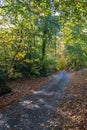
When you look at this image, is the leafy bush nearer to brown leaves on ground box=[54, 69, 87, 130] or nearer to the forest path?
the forest path

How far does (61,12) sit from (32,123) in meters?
5.26

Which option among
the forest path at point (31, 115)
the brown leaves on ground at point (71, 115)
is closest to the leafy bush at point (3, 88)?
the forest path at point (31, 115)

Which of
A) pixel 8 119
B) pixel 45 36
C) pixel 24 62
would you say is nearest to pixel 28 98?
pixel 8 119

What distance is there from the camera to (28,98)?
15.9 metres

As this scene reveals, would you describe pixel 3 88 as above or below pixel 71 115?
below

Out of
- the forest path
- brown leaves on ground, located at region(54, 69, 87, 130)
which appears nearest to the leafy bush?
the forest path

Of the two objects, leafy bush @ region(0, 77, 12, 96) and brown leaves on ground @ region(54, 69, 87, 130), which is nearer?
brown leaves on ground @ region(54, 69, 87, 130)

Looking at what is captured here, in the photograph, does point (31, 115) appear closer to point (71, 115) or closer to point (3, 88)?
point (71, 115)

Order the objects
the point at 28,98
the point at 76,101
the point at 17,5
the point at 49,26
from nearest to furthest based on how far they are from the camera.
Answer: the point at 17,5
the point at 76,101
the point at 28,98
the point at 49,26

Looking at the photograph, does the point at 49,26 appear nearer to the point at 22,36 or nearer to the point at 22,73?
the point at 22,73

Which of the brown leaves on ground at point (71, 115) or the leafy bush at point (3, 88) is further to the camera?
the leafy bush at point (3, 88)

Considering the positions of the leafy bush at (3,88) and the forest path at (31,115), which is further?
the leafy bush at (3,88)

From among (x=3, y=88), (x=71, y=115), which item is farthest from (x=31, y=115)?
(x=3, y=88)

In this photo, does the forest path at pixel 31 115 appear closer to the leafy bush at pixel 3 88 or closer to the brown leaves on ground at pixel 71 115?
the brown leaves on ground at pixel 71 115
